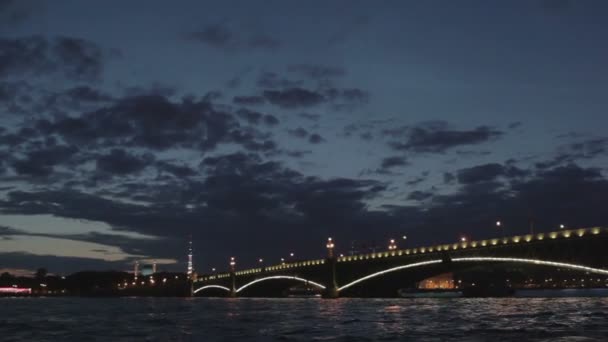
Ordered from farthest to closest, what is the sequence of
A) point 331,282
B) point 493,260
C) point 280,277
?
1. point 280,277
2. point 331,282
3. point 493,260

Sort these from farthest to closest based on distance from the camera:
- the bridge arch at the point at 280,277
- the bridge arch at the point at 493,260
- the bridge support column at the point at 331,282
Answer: the bridge arch at the point at 280,277 < the bridge support column at the point at 331,282 < the bridge arch at the point at 493,260

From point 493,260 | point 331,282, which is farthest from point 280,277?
point 493,260

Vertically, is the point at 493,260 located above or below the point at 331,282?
above

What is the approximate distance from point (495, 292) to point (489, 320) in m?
115

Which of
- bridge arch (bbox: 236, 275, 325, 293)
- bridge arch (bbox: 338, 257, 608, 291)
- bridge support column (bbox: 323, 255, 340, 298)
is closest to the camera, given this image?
bridge arch (bbox: 338, 257, 608, 291)

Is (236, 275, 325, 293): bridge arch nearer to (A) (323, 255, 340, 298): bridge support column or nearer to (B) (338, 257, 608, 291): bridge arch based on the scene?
(A) (323, 255, 340, 298): bridge support column

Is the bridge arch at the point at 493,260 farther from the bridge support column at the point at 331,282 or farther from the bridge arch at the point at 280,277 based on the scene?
the bridge arch at the point at 280,277

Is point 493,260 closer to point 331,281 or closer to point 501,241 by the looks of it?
point 501,241

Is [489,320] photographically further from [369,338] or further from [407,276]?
[407,276]

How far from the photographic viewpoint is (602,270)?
86250 mm

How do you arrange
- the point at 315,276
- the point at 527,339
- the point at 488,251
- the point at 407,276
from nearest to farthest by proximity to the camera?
the point at 527,339, the point at 488,251, the point at 407,276, the point at 315,276

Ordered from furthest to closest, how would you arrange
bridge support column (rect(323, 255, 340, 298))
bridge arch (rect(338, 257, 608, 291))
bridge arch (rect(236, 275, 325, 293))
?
bridge arch (rect(236, 275, 325, 293)), bridge support column (rect(323, 255, 340, 298)), bridge arch (rect(338, 257, 608, 291))

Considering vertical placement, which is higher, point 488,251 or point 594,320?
point 488,251

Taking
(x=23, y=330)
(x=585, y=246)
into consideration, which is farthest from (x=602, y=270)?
(x=23, y=330)
